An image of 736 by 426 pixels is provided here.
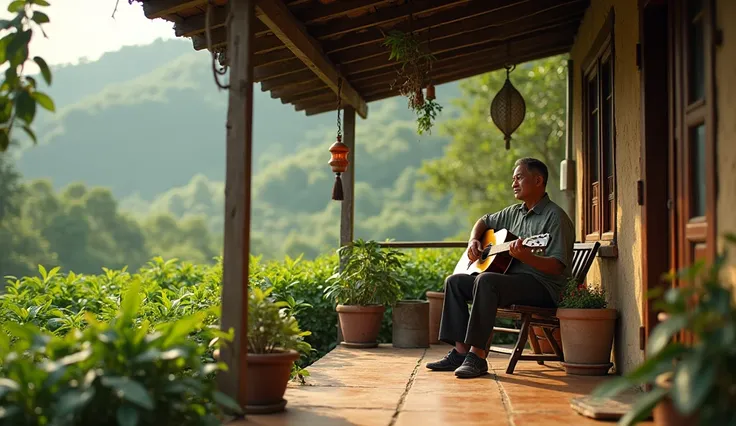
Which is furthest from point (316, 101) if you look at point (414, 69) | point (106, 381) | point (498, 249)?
point (106, 381)

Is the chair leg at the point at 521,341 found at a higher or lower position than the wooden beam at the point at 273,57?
Result: lower

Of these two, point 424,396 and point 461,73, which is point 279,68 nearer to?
point 461,73

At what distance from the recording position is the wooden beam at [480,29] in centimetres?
609

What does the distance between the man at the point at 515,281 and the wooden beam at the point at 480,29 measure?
1.28 metres

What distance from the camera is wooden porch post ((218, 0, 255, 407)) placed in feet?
11.5

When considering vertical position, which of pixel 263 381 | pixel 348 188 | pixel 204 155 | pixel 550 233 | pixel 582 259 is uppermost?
pixel 204 155

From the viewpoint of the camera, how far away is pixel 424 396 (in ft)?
13.6

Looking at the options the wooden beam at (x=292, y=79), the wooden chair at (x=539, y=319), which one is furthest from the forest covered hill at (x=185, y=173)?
the wooden chair at (x=539, y=319)

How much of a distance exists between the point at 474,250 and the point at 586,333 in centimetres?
→ 94

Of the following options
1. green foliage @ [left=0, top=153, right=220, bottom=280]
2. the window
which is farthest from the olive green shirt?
Answer: green foliage @ [left=0, top=153, right=220, bottom=280]

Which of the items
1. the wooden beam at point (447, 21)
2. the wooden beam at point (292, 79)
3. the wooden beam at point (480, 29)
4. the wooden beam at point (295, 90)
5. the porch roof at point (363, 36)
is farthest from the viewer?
the wooden beam at point (295, 90)

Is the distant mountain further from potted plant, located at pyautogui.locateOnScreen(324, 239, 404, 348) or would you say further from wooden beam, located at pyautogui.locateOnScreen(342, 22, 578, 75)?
potted plant, located at pyautogui.locateOnScreen(324, 239, 404, 348)

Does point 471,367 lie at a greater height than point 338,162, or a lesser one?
lesser

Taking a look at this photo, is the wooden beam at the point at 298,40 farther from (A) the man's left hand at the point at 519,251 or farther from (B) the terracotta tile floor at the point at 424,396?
(B) the terracotta tile floor at the point at 424,396
